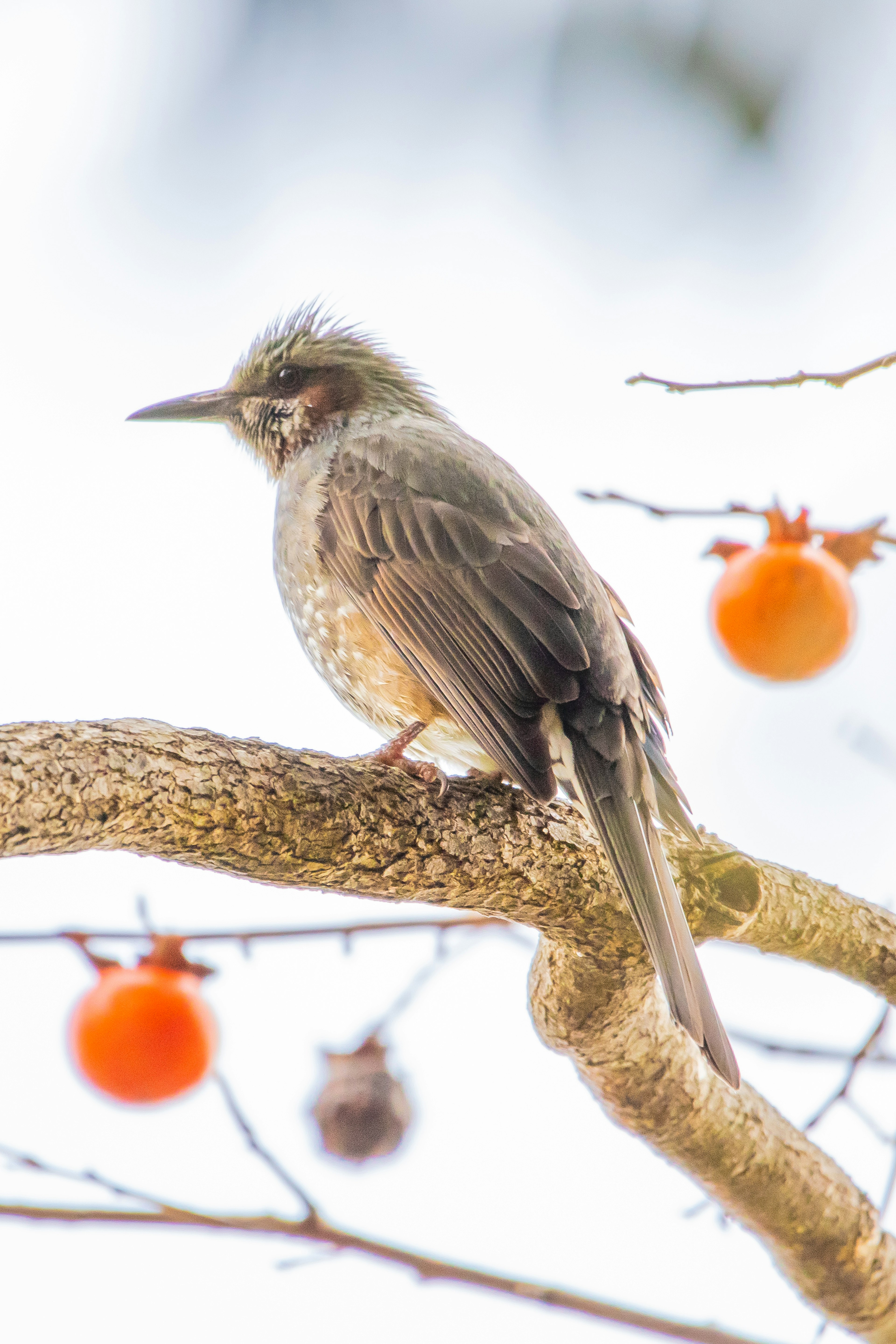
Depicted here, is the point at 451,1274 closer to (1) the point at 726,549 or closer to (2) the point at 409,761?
(2) the point at 409,761

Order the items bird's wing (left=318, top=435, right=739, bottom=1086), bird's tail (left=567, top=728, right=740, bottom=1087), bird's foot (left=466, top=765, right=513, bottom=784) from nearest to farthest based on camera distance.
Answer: bird's tail (left=567, top=728, right=740, bottom=1087) → bird's wing (left=318, top=435, right=739, bottom=1086) → bird's foot (left=466, top=765, right=513, bottom=784)

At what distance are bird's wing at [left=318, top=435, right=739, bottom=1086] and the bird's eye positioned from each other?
0.83m

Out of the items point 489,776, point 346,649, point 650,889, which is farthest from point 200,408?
point 650,889

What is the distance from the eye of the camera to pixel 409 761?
8.35ft

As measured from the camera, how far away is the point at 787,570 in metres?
2.92

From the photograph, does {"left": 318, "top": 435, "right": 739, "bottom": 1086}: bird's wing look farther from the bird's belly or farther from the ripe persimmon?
the ripe persimmon

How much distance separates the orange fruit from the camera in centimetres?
287

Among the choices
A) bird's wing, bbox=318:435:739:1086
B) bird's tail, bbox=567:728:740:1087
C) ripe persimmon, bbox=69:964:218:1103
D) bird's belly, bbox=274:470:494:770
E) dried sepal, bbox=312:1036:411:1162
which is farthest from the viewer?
dried sepal, bbox=312:1036:411:1162

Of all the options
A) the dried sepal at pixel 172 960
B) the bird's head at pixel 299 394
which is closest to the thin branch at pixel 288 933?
the dried sepal at pixel 172 960

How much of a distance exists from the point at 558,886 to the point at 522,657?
1.80 ft

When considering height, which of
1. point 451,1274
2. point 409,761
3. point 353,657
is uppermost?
point 353,657

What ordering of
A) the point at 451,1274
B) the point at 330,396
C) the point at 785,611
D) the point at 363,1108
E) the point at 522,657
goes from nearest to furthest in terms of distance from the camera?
1. the point at 451,1274
2. the point at 522,657
3. the point at 785,611
4. the point at 363,1108
5. the point at 330,396

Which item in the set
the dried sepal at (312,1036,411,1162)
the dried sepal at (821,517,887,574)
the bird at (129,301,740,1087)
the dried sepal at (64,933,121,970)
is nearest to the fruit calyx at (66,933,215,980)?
the dried sepal at (64,933,121,970)

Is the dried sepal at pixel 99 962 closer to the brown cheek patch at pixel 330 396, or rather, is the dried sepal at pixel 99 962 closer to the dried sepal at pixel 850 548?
the brown cheek patch at pixel 330 396
